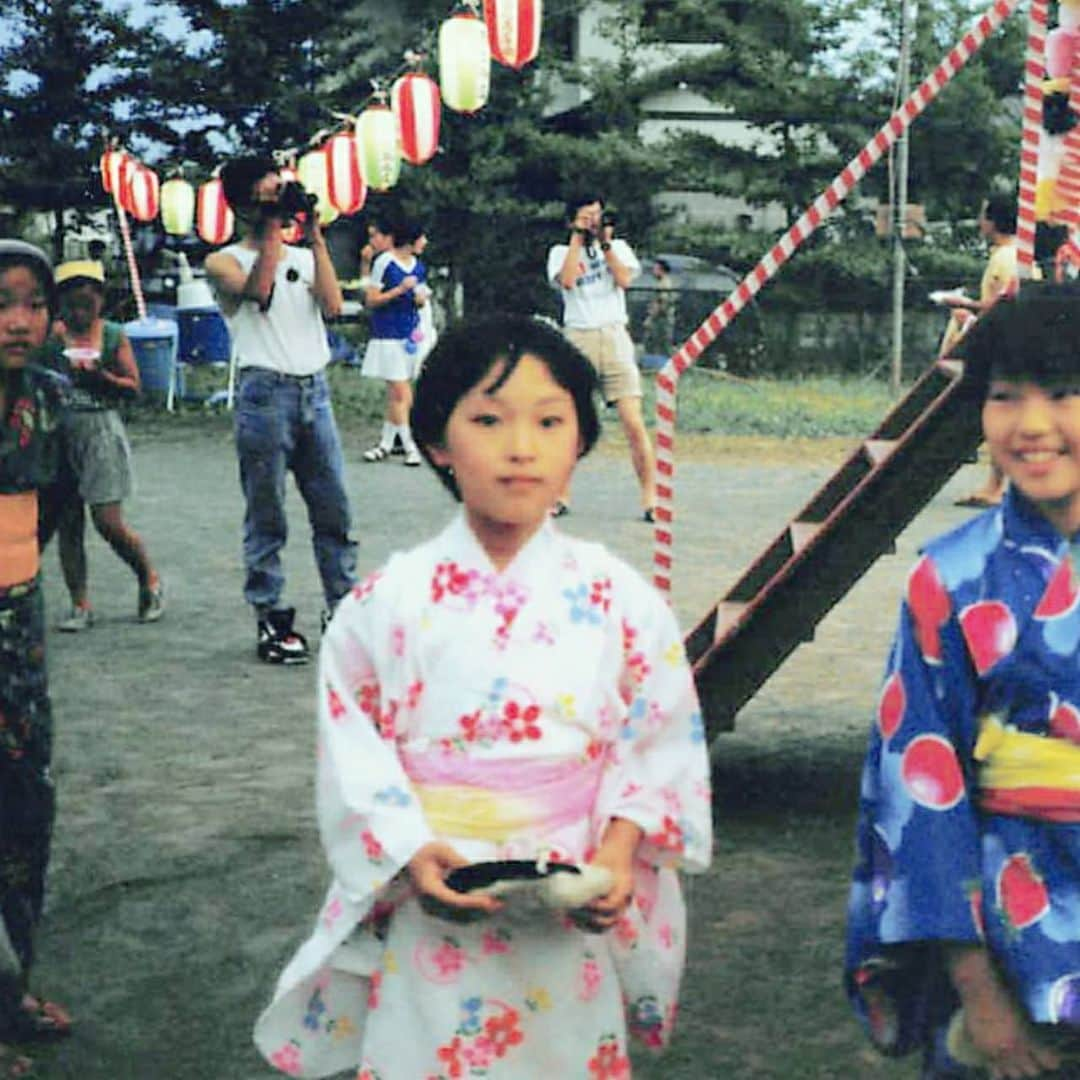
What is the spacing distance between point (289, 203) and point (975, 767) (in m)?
5.06

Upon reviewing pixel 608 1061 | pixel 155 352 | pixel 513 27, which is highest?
pixel 513 27

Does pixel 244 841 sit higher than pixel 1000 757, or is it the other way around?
pixel 1000 757

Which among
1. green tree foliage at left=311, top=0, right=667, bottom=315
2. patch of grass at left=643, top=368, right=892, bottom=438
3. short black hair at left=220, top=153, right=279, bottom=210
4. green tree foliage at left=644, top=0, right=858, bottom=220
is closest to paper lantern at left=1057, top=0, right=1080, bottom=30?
short black hair at left=220, top=153, right=279, bottom=210

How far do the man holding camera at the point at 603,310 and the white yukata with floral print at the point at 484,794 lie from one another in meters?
8.39

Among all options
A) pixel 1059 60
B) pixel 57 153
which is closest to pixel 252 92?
pixel 57 153

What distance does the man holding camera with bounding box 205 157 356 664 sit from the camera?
6.91 metres

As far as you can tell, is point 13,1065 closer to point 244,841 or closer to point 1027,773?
point 244,841

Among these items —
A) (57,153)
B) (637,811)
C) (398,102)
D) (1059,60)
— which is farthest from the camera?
(57,153)

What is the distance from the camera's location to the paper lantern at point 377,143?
52.9ft

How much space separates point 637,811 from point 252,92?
23736mm

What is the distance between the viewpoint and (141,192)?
65.5 ft

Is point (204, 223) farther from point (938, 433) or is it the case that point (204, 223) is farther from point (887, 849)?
point (887, 849)

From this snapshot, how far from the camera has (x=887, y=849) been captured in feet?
7.64

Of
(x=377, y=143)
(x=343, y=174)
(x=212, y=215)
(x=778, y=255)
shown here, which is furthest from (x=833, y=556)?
(x=212, y=215)
